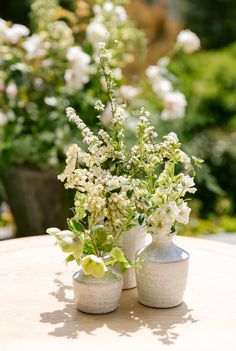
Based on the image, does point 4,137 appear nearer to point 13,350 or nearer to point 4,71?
point 4,71

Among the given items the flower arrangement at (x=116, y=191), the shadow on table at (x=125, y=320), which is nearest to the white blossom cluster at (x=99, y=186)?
the flower arrangement at (x=116, y=191)

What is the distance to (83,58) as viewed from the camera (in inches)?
117

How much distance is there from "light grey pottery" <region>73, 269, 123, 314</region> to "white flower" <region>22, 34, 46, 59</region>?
1902 mm

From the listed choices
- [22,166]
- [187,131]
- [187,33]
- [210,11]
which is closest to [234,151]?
[187,131]

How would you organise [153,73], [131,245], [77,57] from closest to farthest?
1. [131,245]
2. [77,57]
3. [153,73]

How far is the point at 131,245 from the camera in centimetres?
158

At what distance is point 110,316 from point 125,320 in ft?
0.14

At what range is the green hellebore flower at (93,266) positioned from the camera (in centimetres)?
137

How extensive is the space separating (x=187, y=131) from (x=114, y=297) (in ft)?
8.33

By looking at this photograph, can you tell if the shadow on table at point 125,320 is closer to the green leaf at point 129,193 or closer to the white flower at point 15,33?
the green leaf at point 129,193

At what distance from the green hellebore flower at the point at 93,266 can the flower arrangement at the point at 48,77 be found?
1789mm

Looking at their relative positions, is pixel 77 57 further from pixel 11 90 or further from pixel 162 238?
pixel 162 238

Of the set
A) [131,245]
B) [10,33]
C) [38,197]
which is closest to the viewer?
[131,245]

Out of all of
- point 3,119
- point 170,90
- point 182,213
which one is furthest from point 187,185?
point 3,119
